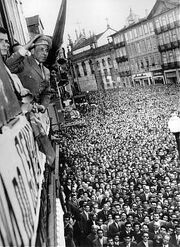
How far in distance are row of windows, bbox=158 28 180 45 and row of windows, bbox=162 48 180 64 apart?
4.72 feet

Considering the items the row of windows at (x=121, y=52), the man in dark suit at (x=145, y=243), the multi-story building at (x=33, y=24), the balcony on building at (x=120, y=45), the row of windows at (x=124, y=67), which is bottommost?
the man in dark suit at (x=145, y=243)

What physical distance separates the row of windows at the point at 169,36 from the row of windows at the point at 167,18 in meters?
1.25

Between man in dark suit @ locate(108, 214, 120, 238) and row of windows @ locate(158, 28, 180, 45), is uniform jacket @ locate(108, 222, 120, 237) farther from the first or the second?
row of windows @ locate(158, 28, 180, 45)

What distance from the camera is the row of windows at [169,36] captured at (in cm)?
4419

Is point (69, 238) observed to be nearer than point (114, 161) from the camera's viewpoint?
Yes

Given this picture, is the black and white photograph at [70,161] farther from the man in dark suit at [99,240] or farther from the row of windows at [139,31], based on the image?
the row of windows at [139,31]

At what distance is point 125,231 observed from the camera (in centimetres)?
816

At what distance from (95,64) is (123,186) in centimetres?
5838

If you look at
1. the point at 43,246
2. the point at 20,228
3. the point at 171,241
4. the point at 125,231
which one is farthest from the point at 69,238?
the point at 20,228

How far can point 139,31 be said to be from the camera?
5066cm

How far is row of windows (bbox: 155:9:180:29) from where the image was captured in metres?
42.5

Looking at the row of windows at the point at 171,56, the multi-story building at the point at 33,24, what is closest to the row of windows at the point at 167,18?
the row of windows at the point at 171,56

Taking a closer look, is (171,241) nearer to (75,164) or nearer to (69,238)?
(69,238)

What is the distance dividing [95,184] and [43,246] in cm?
809
